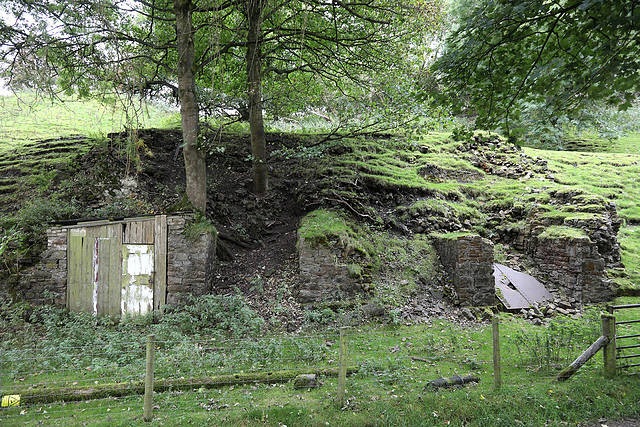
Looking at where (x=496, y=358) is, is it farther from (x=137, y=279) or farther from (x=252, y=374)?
(x=137, y=279)

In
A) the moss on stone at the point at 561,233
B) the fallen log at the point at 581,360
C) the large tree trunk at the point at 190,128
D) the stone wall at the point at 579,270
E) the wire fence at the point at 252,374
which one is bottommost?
the wire fence at the point at 252,374

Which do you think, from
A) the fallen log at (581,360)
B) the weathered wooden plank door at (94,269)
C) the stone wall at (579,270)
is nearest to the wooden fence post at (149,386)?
the weathered wooden plank door at (94,269)

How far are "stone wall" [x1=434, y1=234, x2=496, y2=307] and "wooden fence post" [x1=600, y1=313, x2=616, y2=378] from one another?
3474mm

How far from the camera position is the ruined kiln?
7754mm

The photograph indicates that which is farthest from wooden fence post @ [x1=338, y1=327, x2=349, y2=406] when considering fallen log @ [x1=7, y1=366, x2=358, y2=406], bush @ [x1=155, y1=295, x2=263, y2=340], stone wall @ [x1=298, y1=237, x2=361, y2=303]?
stone wall @ [x1=298, y1=237, x2=361, y2=303]

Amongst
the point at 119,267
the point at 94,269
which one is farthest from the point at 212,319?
the point at 94,269

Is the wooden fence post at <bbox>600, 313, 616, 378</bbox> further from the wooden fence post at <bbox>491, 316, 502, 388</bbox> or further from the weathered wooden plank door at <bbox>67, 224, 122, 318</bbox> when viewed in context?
the weathered wooden plank door at <bbox>67, 224, 122, 318</bbox>

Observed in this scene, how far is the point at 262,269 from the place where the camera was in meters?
8.99

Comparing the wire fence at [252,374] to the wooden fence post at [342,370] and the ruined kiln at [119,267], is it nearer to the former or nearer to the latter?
the wooden fence post at [342,370]

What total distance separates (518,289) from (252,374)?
26.6 ft

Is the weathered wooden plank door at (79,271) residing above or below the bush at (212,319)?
above

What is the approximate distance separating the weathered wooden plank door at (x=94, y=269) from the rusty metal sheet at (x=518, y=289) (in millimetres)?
9755

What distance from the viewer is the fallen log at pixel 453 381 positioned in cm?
514

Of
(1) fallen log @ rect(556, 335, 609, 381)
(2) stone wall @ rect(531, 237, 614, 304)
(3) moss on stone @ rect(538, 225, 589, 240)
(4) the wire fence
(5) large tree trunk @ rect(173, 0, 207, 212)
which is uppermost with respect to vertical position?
(5) large tree trunk @ rect(173, 0, 207, 212)
